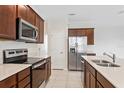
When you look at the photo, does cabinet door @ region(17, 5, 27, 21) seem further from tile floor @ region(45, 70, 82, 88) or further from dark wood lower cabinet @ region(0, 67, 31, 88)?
tile floor @ region(45, 70, 82, 88)

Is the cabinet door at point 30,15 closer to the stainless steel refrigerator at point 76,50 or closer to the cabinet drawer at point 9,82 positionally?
the cabinet drawer at point 9,82

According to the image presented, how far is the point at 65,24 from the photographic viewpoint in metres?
6.64

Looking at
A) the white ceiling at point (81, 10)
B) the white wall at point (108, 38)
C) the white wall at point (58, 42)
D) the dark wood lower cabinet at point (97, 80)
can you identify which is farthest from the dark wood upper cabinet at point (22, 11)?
the white wall at point (108, 38)

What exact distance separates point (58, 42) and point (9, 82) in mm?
5125

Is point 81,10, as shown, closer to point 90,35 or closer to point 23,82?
point 90,35

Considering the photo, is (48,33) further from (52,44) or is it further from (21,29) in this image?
(21,29)

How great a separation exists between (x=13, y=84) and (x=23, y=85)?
1.23 feet

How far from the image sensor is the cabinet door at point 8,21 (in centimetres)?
206

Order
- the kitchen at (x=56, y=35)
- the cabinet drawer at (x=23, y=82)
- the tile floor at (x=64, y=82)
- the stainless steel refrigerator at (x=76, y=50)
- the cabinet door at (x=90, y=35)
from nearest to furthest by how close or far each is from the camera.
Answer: the cabinet drawer at (x=23, y=82)
the kitchen at (x=56, y=35)
the tile floor at (x=64, y=82)
the stainless steel refrigerator at (x=76, y=50)
the cabinet door at (x=90, y=35)

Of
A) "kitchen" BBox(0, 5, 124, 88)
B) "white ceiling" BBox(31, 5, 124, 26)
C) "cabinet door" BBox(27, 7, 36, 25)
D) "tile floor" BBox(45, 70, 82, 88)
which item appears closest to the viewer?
"kitchen" BBox(0, 5, 124, 88)

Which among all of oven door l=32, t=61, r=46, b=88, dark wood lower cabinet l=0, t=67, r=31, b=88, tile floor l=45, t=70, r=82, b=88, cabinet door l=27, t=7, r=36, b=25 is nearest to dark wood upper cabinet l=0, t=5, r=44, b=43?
cabinet door l=27, t=7, r=36, b=25

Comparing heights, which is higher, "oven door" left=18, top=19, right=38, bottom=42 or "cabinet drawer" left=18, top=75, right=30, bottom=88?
"oven door" left=18, top=19, right=38, bottom=42

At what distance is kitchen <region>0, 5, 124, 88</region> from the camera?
258 cm

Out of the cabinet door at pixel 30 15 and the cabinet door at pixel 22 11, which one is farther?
the cabinet door at pixel 30 15
